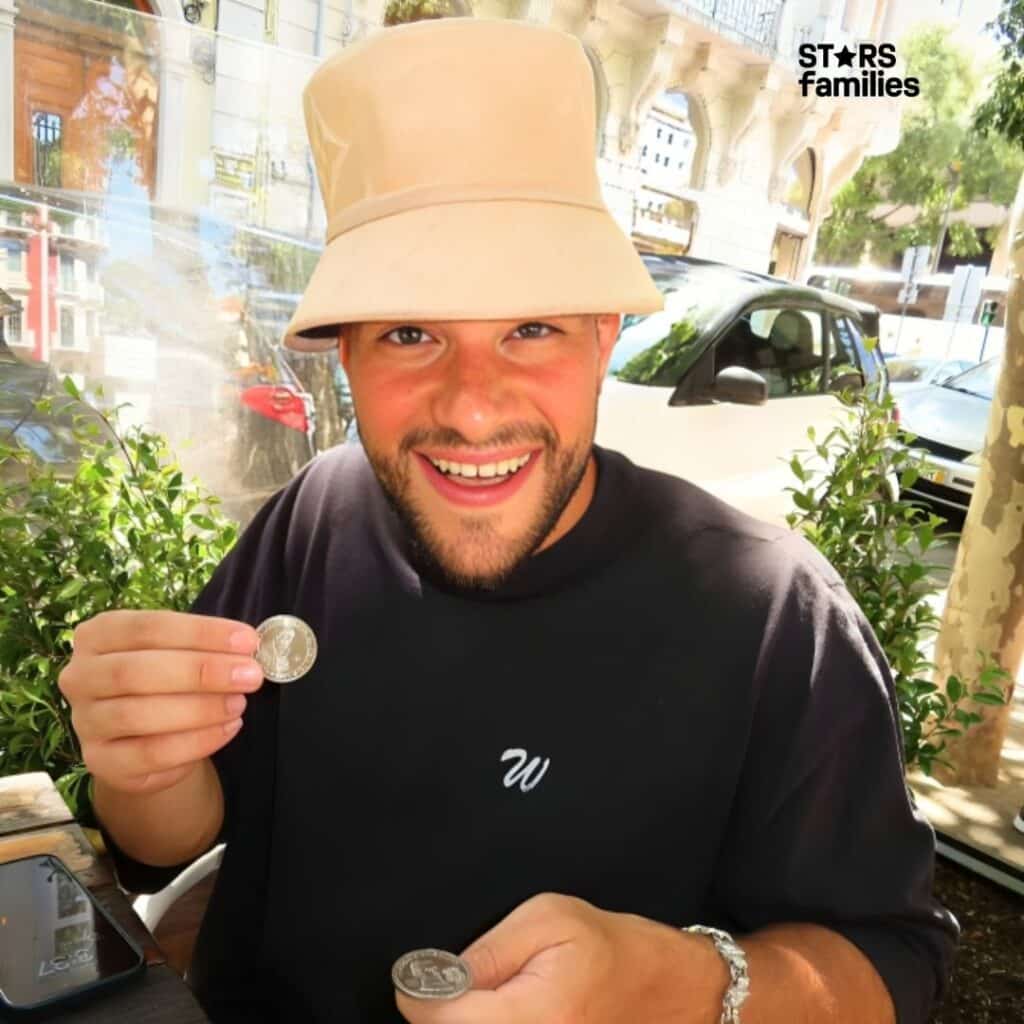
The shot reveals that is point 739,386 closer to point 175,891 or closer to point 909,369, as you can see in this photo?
point 175,891

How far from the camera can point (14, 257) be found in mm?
3275

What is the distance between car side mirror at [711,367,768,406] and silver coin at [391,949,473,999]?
4.55m

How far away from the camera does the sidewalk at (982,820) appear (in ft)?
10.5

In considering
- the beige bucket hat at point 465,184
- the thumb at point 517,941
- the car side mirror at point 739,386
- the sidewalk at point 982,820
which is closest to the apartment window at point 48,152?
the beige bucket hat at point 465,184

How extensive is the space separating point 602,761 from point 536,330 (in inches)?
24.4

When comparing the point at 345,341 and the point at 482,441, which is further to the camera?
the point at 345,341

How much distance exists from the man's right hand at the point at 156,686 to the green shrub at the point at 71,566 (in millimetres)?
903

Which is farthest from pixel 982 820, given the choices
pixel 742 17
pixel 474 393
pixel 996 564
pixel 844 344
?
pixel 742 17

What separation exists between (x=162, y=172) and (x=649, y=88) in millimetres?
10646

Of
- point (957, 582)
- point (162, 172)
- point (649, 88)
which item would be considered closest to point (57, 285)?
point (162, 172)

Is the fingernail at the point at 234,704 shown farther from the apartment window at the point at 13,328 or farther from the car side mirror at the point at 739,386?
the car side mirror at the point at 739,386

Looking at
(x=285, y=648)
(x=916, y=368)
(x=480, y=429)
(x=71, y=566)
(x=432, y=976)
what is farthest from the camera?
(x=916, y=368)

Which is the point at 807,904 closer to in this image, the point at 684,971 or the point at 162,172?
the point at 684,971

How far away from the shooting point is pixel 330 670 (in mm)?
1400
